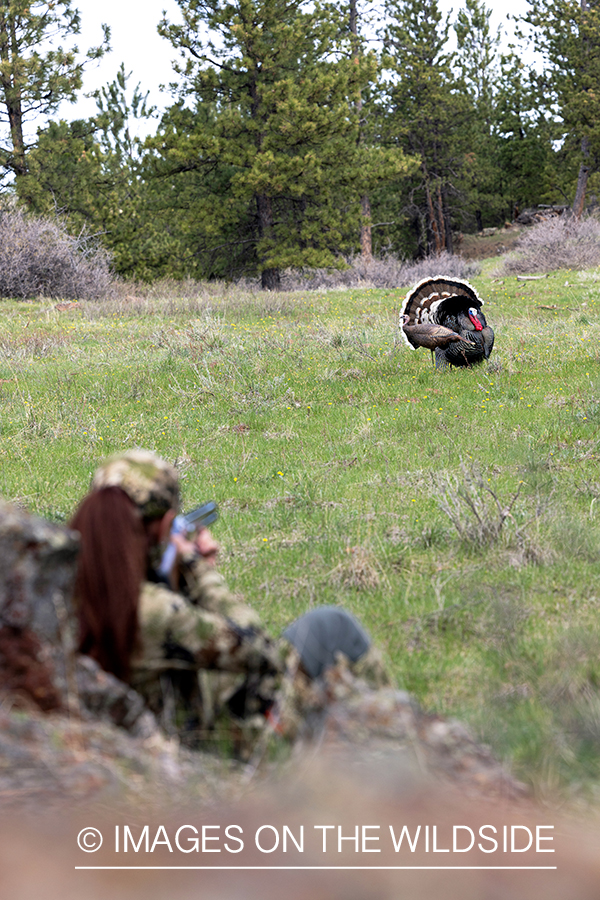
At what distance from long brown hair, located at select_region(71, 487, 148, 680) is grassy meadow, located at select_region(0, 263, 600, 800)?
143 cm

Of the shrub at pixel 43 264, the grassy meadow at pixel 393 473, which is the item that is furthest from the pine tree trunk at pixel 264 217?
the grassy meadow at pixel 393 473

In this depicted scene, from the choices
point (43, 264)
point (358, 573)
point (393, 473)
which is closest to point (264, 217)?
point (43, 264)

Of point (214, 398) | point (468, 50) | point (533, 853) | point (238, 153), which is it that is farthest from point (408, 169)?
point (533, 853)

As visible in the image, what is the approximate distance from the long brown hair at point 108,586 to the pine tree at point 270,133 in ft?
74.7

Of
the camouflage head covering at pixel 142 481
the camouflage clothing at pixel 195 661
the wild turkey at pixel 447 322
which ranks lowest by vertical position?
the camouflage clothing at pixel 195 661

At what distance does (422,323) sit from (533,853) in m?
9.99

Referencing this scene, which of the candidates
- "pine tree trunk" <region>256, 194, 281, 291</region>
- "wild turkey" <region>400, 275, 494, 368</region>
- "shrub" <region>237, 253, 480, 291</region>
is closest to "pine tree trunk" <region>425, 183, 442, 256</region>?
"shrub" <region>237, 253, 480, 291</region>

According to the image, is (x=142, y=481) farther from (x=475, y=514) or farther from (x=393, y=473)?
(x=393, y=473)

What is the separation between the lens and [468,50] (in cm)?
4562

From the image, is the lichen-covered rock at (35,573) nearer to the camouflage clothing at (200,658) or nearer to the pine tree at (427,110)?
the camouflage clothing at (200,658)

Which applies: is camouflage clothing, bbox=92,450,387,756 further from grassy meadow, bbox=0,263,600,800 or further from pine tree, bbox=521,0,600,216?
pine tree, bbox=521,0,600,216

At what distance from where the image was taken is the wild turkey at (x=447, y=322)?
35.8 ft

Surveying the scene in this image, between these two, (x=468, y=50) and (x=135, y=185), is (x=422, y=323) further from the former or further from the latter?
(x=468, y=50)

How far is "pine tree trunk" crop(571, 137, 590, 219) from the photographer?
37.1m
